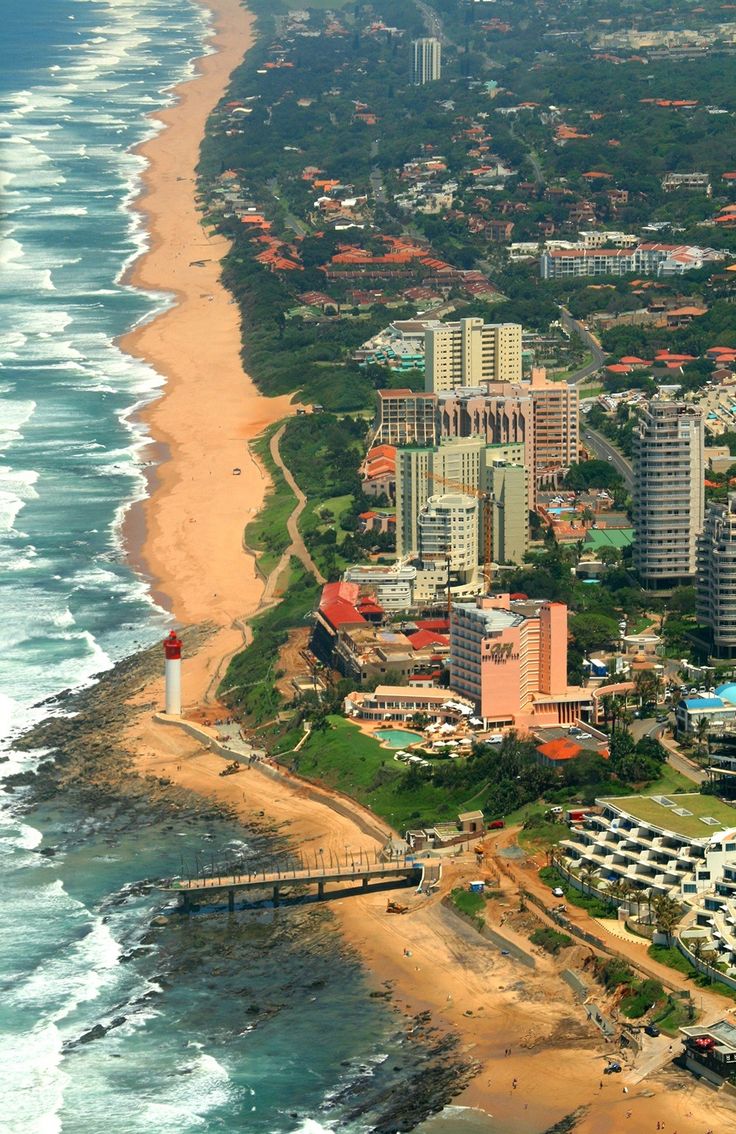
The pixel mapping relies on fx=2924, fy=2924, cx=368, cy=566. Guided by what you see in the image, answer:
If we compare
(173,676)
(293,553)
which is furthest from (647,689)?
(293,553)

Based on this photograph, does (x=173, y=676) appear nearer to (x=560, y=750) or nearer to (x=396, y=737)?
(x=396, y=737)

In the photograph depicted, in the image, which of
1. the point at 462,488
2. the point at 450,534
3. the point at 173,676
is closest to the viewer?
the point at 173,676

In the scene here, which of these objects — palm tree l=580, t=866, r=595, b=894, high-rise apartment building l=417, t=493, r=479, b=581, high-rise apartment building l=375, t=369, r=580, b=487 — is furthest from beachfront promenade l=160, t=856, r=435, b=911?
high-rise apartment building l=375, t=369, r=580, b=487

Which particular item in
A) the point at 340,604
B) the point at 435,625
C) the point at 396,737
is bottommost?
the point at 396,737

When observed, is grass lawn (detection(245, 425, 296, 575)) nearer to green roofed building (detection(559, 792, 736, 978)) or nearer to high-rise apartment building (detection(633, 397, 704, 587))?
high-rise apartment building (detection(633, 397, 704, 587))

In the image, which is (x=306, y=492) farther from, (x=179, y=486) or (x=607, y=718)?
(x=607, y=718)

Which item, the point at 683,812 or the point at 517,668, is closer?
the point at 683,812
